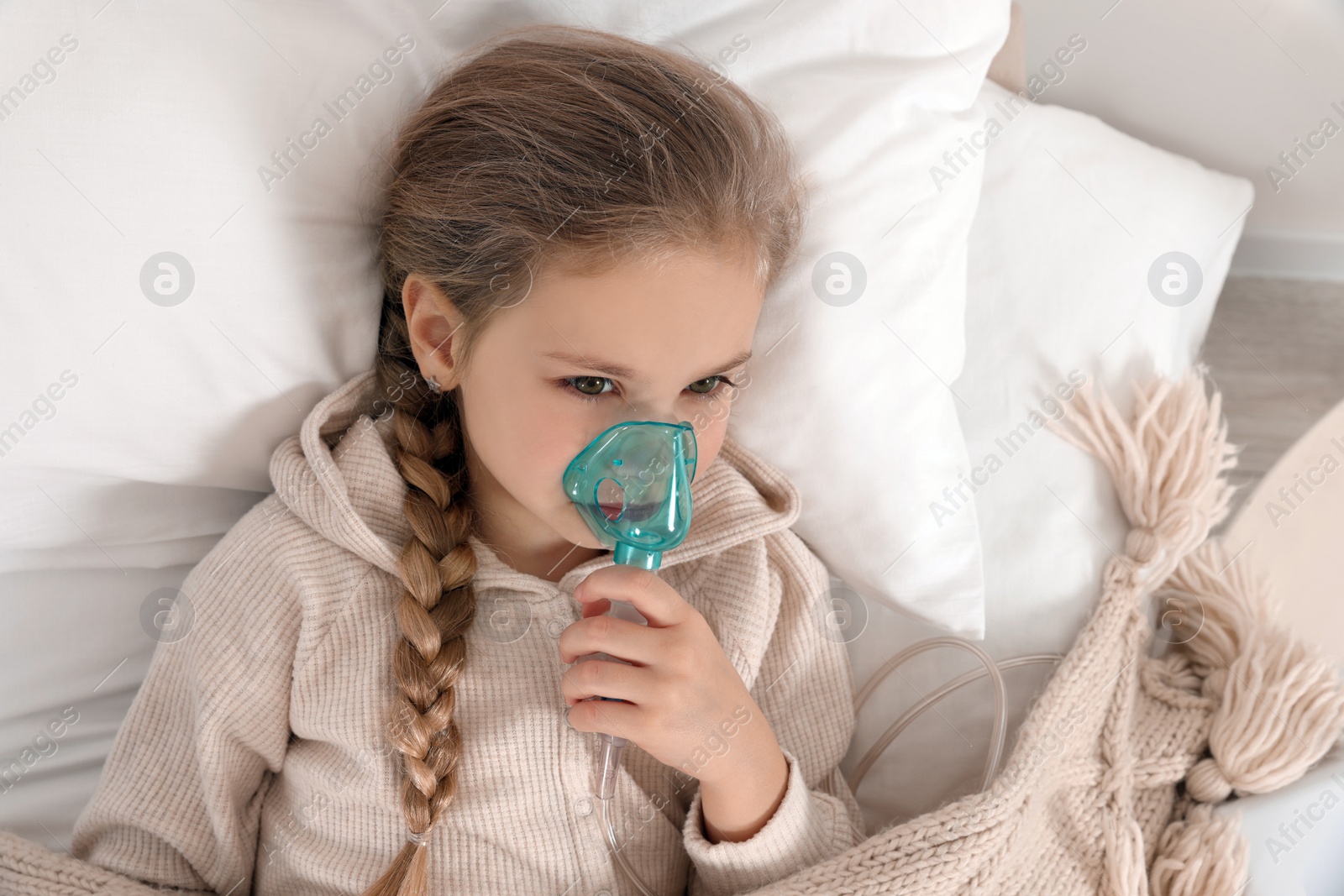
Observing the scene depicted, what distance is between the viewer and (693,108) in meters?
0.98

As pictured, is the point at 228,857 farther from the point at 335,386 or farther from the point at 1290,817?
the point at 1290,817

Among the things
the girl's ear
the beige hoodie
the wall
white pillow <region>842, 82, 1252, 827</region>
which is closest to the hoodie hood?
the beige hoodie

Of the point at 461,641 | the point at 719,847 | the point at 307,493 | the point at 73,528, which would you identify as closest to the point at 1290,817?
the point at 719,847

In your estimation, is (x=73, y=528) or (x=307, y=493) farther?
(x=73, y=528)

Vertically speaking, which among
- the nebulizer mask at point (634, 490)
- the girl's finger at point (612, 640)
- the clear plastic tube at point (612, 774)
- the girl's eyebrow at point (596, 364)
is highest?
the girl's eyebrow at point (596, 364)

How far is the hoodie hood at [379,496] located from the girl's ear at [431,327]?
0.38ft

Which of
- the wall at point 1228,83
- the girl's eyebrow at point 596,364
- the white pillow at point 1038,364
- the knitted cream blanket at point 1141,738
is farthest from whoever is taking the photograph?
the wall at point 1228,83

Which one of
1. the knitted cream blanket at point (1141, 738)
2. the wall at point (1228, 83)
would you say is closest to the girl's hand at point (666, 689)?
the knitted cream blanket at point (1141, 738)

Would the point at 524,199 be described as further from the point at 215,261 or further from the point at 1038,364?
the point at 1038,364

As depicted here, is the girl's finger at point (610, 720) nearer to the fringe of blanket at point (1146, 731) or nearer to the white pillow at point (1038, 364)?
the fringe of blanket at point (1146, 731)

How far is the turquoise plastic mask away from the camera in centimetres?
90

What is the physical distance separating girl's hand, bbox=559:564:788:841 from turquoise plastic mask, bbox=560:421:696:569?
0.13ft

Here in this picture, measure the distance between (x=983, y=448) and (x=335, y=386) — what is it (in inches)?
31.5

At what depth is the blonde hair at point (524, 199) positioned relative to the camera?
0.93 m
